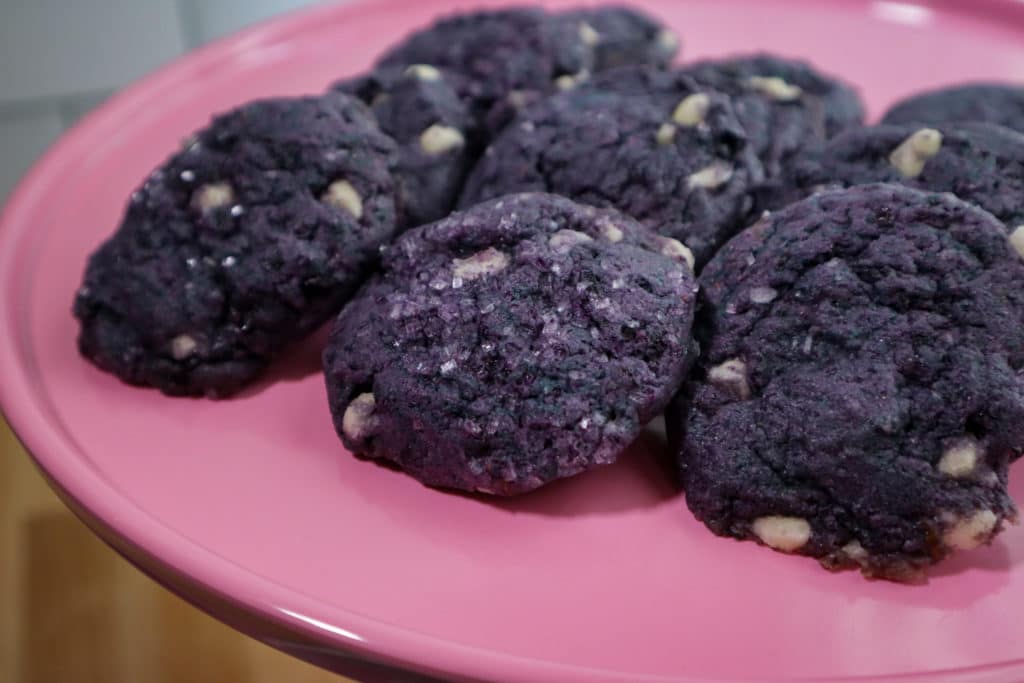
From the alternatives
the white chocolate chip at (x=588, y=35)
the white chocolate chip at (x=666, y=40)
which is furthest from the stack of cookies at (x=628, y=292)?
the white chocolate chip at (x=666, y=40)

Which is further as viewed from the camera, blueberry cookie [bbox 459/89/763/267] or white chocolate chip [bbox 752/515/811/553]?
blueberry cookie [bbox 459/89/763/267]

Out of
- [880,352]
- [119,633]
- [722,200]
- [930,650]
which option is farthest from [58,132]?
[930,650]

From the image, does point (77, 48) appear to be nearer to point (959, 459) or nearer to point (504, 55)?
point (504, 55)

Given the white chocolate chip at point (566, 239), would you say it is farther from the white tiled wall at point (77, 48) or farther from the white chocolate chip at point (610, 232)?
the white tiled wall at point (77, 48)

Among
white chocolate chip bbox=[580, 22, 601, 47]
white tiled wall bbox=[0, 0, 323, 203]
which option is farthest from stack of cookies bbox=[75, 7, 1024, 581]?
white tiled wall bbox=[0, 0, 323, 203]

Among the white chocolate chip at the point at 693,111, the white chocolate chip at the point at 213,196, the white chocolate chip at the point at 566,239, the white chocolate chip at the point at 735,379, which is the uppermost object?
the white chocolate chip at the point at 693,111

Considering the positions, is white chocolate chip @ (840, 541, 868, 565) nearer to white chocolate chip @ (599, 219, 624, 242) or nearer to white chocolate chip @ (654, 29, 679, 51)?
white chocolate chip @ (599, 219, 624, 242)

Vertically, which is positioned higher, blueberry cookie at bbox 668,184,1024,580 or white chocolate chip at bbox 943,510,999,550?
blueberry cookie at bbox 668,184,1024,580

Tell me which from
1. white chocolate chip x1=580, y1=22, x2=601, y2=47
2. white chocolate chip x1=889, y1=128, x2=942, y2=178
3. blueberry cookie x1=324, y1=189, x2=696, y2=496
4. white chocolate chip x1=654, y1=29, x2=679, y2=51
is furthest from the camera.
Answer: white chocolate chip x1=654, y1=29, x2=679, y2=51
